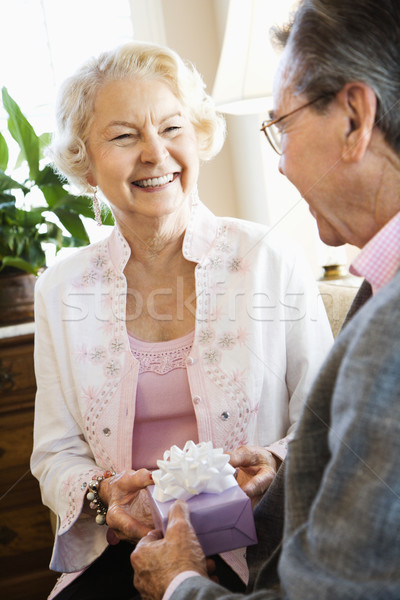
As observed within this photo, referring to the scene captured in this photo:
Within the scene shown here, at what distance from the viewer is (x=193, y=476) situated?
86cm

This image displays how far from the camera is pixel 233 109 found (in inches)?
57.2

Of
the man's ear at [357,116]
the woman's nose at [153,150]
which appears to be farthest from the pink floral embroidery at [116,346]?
the man's ear at [357,116]

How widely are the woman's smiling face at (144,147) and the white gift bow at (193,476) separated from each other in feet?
1.82

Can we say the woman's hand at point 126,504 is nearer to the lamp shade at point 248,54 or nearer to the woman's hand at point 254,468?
the woman's hand at point 254,468

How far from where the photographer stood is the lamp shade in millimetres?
1313

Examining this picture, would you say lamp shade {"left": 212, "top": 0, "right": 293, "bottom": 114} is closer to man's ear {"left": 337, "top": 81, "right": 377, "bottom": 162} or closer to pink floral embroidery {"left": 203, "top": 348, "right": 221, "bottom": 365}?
pink floral embroidery {"left": 203, "top": 348, "right": 221, "bottom": 365}

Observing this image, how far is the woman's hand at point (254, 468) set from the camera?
100 cm

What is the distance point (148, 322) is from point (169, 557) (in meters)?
0.58

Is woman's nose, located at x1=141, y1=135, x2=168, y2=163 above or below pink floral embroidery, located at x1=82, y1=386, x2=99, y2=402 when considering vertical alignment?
above

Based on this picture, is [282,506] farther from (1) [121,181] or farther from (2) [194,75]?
(2) [194,75]

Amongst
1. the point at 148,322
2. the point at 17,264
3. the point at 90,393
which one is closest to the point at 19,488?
the point at 17,264

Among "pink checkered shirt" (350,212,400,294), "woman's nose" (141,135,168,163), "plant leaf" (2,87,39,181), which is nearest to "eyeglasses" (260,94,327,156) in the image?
"pink checkered shirt" (350,212,400,294)

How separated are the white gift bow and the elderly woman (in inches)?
8.9

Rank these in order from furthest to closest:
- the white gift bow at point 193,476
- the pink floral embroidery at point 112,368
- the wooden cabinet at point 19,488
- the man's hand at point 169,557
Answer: the wooden cabinet at point 19,488 < the pink floral embroidery at point 112,368 < the white gift bow at point 193,476 < the man's hand at point 169,557
